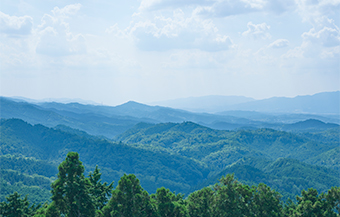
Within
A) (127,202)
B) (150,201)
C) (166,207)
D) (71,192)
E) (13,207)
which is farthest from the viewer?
(13,207)

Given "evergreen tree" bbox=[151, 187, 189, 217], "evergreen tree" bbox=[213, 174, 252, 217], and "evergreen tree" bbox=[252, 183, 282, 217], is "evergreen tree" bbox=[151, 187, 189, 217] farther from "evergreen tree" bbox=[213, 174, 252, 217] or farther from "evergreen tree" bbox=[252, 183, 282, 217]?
"evergreen tree" bbox=[252, 183, 282, 217]

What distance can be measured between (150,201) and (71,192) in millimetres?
10829

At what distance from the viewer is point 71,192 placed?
40.7m

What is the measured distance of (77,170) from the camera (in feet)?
136

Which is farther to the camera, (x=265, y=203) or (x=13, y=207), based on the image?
(x=13, y=207)

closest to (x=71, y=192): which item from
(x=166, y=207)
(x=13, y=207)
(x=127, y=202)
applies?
(x=127, y=202)

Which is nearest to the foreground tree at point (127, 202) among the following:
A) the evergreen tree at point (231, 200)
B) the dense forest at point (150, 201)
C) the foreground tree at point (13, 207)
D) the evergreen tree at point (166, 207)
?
the dense forest at point (150, 201)

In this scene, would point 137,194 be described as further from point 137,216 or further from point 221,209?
point 221,209

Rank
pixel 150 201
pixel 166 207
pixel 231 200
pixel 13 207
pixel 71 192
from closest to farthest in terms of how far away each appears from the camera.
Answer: pixel 71 192
pixel 166 207
pixel 150 201
pixel 13 207
pixel 231 200

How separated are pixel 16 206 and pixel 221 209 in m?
28.6

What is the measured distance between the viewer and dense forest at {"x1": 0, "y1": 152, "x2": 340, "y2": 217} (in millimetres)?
40844

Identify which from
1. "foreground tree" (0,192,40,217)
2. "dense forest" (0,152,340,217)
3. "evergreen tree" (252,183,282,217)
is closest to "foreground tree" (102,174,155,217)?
"dense forest" (0,152,340,217)

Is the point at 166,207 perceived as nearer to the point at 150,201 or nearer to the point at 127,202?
the point at 150,201

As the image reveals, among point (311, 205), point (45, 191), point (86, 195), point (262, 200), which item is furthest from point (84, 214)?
point (45, 191)
